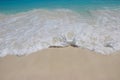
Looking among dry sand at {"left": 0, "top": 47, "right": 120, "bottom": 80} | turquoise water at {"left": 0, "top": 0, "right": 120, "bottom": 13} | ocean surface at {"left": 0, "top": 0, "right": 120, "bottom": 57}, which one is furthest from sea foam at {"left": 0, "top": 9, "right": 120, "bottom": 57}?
turquoise water at {"left": 0, "top": 0, "right": 120, "bottom": 13}

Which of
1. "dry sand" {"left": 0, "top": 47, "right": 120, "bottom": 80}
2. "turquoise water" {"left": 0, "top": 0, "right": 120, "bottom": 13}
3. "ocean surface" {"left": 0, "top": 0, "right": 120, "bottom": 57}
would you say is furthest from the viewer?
"turquoise water" {"left": 0, "top": 0, "right": 120, "bottom": 13}

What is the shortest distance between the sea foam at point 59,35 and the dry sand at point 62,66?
0.82 ft

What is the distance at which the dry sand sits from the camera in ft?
8.84

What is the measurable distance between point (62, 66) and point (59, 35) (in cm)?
130

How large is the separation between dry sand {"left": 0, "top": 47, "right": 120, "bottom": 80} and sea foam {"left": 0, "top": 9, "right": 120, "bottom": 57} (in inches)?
9.8

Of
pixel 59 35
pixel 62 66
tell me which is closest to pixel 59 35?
pixel 59 35

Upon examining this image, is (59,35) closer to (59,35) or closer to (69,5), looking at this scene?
(59,35)

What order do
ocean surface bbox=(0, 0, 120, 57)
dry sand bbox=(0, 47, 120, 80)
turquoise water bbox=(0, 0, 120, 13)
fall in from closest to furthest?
dry sand bbox=(0, 47, 120, 80) → ocean surface bbox=(0, 0, 120, 57) → turquoise water bbox=(0, 0, 120, 13)

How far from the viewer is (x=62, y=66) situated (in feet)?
9.62

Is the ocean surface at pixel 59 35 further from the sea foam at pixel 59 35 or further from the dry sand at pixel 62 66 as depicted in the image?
the dry sand at pixel 62 66

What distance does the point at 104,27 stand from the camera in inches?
177

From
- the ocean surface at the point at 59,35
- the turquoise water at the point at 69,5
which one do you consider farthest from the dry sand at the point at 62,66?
the turquoise water at the point at 69,5

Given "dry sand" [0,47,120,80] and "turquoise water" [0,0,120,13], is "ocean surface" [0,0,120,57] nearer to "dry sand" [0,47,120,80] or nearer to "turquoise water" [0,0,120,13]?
"dry sand" [0,47,120,80]

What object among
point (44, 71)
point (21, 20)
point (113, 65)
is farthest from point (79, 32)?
point (21, 20)
